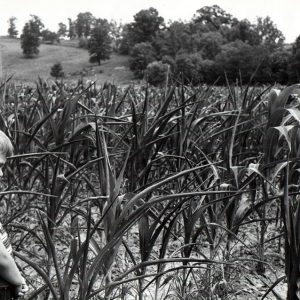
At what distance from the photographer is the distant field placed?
5466 centimetres

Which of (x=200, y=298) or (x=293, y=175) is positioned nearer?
(x=200, y=298)

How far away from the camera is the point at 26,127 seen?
245 cm

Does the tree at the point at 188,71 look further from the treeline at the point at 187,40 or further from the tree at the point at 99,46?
the tree at the point at 99,46

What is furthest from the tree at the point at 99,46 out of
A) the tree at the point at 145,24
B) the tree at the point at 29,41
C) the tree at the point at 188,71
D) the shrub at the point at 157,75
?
the shrub at the point at 157,75

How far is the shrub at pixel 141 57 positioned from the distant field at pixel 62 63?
1.42 m

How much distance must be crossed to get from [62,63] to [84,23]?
3006cm

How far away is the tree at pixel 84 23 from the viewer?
89.4 meters

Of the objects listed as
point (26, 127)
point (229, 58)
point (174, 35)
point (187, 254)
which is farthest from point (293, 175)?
point (174, 35)

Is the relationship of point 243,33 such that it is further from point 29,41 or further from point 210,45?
point 29,41

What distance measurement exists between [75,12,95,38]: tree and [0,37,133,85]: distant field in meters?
16.1

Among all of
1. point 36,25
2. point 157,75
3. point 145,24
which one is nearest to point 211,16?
point 145,24

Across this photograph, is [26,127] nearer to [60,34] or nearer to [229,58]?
[229,58]

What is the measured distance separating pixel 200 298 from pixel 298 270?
0.50m

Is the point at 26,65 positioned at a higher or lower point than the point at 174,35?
lower
